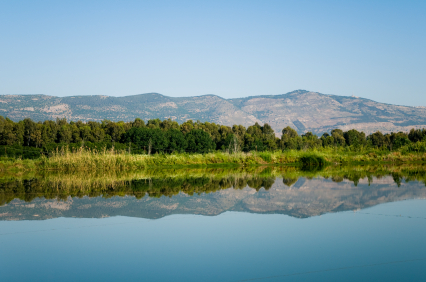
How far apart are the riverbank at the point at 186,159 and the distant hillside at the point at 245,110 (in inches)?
1993

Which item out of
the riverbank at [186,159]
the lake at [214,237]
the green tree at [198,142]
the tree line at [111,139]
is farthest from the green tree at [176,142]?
the lake at [214,237]

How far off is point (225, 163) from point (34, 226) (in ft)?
47.2

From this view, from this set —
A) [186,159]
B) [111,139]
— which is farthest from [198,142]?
[111,139]

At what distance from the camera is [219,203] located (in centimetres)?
689

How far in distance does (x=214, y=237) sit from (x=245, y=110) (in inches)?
4368

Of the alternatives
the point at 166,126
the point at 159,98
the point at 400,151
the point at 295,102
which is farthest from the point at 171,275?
the point at 295,102

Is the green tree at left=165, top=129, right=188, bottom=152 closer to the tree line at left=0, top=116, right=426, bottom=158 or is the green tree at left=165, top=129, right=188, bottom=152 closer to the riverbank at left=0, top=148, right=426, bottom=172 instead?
the tree line at left=0, top=116, right=426, bottom=158

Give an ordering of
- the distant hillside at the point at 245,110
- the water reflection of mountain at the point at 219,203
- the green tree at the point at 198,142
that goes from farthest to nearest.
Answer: the distant hillside at the point at 245,110, the green tree at the point at 198,142, the water reflection of mountain at the point at 219,203

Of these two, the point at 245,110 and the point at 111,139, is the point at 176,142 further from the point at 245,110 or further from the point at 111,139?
the point at 245,110

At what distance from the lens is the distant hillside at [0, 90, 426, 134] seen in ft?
237

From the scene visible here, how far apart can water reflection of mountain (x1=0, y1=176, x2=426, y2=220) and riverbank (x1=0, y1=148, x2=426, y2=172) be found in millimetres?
8827

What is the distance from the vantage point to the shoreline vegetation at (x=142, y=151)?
1627cm

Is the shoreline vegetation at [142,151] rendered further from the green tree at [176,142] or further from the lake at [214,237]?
the lake at [214,237]

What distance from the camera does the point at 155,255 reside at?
378 cm
